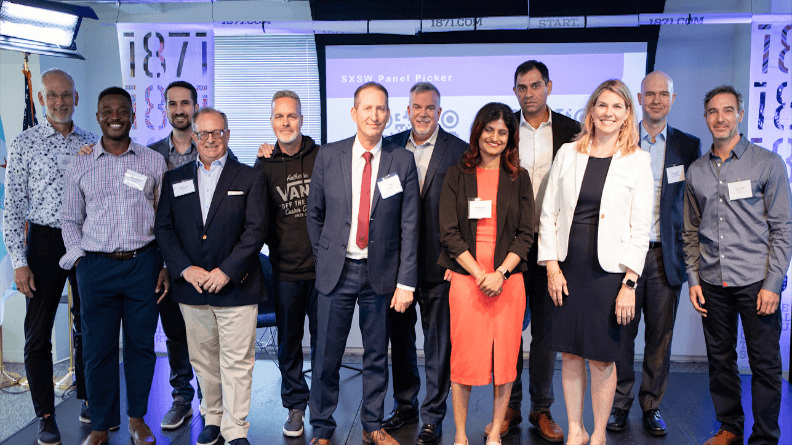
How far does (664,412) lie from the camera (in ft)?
11.3

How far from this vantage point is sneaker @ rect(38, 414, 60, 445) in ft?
9.89

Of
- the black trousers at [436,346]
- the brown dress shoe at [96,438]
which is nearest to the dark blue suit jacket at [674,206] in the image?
the black trousers at [436,346]

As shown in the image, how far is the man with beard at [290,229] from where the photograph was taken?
2977 millimetres

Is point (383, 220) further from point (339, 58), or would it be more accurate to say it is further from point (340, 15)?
Result: point (340, 15)

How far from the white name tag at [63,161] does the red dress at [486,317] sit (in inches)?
89.5

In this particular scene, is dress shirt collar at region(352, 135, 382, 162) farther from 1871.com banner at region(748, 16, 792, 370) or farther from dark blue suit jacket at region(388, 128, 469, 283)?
1871.com banner at region(748, 16, 792, 370)

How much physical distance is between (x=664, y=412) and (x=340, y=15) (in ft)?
13.6

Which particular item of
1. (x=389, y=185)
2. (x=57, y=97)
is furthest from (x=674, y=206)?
(x=57, y=97)

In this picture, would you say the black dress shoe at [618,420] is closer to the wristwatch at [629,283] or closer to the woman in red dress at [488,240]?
the woman in red dress at [488,240]

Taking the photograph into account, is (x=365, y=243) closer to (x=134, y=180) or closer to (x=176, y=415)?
(x=134, y=180)

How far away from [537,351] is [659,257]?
0.85m

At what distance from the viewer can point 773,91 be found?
13.7ft

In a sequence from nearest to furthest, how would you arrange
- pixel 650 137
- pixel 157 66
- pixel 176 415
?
pixel 650 137
pixel 176 415
pixel 157 66

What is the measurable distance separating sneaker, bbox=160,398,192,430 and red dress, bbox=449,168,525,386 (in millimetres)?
1719
